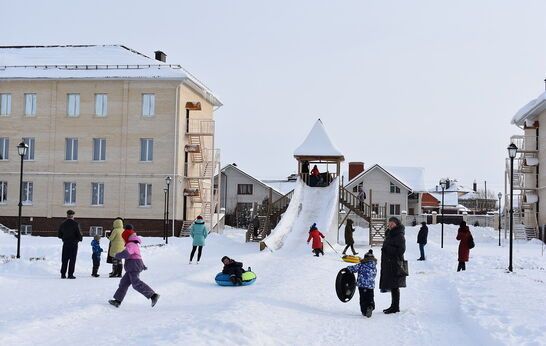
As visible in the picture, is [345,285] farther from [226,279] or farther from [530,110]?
[530,110]

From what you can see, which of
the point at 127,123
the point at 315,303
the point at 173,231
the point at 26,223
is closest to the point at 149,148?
the point at 127,123

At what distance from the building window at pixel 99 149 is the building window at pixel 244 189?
32.9 meters

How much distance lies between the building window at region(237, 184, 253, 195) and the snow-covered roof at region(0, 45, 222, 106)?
2807 cm

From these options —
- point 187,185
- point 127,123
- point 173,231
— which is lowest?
point 173,231

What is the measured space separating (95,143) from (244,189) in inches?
1307

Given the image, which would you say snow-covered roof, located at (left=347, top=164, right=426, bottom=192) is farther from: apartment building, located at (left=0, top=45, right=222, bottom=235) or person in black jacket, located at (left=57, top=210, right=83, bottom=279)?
person in black jacket, located at (left=57, top=210, right=83, bottom=279)

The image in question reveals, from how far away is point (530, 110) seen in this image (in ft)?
149

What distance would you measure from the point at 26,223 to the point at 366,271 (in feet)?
109

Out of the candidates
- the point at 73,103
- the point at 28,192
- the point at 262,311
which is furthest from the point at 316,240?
the point at 28,192

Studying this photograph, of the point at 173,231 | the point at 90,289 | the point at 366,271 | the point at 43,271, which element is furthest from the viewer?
the point at 173,231

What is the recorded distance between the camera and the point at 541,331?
9.39 metres

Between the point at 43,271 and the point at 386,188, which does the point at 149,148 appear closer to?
the point at 43,271

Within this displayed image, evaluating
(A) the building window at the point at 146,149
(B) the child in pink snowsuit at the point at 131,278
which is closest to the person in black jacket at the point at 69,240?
(B) the child in pink snowsuit at the point at 131,278

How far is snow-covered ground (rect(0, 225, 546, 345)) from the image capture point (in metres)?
9.20
